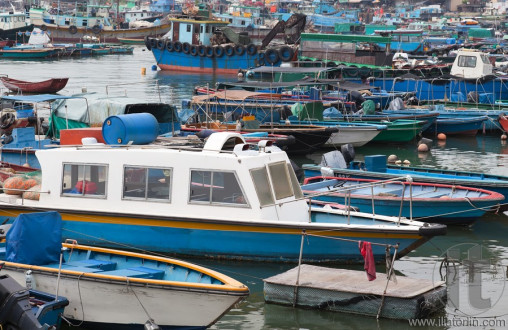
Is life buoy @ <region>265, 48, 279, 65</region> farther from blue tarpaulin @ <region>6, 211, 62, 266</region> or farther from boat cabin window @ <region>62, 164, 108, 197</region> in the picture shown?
blue tarpaulin @ <region>6, 211, 62, 266</region>

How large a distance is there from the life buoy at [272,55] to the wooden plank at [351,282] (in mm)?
48387

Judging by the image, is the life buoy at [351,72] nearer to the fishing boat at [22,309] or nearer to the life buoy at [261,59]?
the life buoy at [261,59]

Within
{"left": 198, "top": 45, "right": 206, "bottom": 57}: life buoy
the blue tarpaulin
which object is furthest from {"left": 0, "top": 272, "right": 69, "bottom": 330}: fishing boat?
{"left": 198, "top": 45, "right": 206, "bottom": 57}: life buoy

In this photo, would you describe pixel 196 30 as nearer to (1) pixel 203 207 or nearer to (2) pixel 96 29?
(2) pixel 96 29

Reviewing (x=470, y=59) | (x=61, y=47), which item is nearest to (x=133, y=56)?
(x=61, y=47)

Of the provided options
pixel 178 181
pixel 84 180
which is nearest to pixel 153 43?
pixel 84 180

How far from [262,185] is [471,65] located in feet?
102

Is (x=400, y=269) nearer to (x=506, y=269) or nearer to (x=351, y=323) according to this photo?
(x=506, y=269)

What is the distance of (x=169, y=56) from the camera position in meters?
68.6

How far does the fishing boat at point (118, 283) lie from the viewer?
38.8ft

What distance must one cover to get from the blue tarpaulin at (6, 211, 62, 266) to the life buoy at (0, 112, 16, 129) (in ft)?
49.9

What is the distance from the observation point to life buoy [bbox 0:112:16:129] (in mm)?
27594

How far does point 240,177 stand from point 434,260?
14.4 ft

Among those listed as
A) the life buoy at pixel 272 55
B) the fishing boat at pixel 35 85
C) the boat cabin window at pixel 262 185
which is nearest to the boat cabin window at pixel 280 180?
the boat cabin window at pixel 262 185
